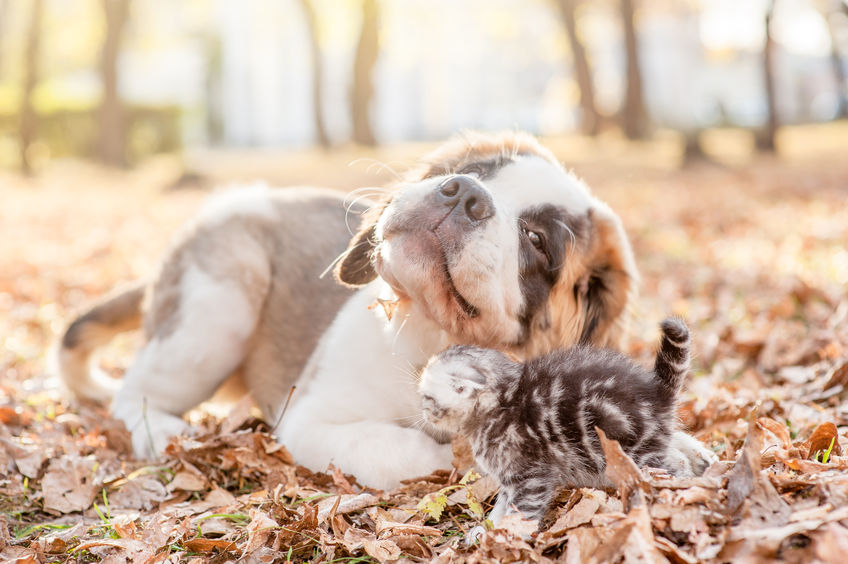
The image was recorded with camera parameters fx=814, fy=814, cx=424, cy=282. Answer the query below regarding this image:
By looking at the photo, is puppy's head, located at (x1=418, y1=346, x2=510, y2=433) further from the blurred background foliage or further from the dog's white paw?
the blurred background foliage

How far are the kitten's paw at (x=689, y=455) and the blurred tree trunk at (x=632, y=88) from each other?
775 inches

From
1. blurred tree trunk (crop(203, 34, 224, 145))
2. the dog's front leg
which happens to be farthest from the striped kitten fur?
blurred tree trunk (crop(203, 34, 224, 145))

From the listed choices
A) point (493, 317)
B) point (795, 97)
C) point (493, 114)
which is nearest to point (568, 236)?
point (493, 317)

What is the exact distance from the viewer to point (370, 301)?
3693 mm

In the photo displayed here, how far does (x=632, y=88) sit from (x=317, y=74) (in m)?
11.5

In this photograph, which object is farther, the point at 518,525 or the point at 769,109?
the point at 769,109

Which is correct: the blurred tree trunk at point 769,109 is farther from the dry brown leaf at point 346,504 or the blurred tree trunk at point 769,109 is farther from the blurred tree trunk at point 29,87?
the dry brown leaf at point 346,504

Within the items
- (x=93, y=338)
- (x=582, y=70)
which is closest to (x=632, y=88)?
(x=582, y=70)

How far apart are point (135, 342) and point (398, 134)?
55.7 m

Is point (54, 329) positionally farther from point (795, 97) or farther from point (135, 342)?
point (795, 97)

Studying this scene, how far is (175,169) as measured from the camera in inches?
731

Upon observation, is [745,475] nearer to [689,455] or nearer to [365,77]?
[689,455]

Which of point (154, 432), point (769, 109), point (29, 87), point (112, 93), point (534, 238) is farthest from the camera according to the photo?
point (112, 93)

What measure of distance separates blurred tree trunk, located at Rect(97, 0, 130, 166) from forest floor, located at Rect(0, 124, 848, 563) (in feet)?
46.4
